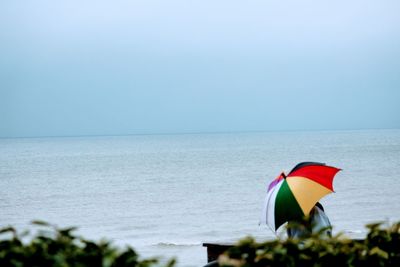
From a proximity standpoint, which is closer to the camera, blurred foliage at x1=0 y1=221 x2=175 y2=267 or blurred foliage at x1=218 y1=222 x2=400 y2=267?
blurred foliage at x1=0 y1=221 x2=175 y2=267

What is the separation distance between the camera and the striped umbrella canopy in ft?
22.0

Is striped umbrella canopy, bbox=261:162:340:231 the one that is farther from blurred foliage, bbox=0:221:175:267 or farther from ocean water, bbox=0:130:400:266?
ocean water, bbox=0:130:400:266

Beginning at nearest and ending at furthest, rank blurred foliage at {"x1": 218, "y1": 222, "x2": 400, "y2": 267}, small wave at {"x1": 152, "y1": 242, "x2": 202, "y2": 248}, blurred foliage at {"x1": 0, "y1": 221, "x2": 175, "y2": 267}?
blurred foliage at {"x1": 0, "y1": 221, "x2": 175, "y2": 267}, blurred foliage at {"x1": 218, "y1": 222, "x2": 400, "y2": 267}, small wave at {"x1": 152, "y1": 242, "x2": 202, "y2": 248}

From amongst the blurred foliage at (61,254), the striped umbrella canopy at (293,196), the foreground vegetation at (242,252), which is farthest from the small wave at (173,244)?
the blurred foliage at (61,254)

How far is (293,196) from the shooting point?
6.71 m

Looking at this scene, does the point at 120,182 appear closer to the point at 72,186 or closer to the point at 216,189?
the point at 72,186

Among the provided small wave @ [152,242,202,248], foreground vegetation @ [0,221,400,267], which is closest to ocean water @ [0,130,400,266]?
small wave @ [152,242,202,248]

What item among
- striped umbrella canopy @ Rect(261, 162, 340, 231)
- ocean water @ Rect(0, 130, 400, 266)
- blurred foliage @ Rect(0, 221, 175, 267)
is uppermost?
blurred foliage @ Rect(0, 221, 175, 267)

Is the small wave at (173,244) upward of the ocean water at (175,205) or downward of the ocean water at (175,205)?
upward

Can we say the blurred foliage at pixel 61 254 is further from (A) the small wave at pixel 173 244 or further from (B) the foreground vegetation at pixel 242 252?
(A) the small wave at pixel 173 244

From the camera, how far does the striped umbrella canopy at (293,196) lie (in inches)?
264

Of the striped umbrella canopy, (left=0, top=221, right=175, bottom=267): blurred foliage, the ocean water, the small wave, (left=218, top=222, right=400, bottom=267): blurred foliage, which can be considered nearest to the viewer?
(left=0, top=221, right=175, bottom=267): blurred foliage

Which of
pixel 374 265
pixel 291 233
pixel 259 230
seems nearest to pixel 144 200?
pixel 259 230

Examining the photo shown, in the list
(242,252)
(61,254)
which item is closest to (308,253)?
(242,252)
